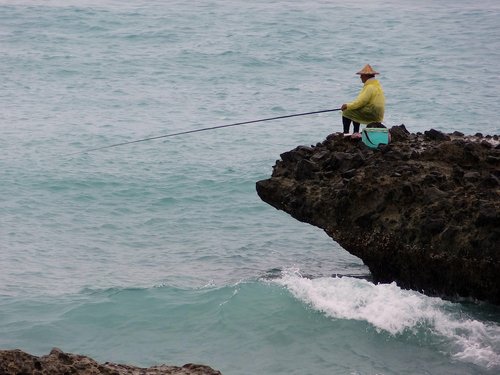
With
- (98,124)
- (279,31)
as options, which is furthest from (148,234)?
(279,31)

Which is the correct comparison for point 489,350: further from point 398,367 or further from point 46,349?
point 46,349

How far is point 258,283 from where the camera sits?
13.1 metres

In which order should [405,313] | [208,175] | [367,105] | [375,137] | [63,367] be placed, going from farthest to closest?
[208,175]
[367,105]
[375,137]
[405,313]
[63,367]

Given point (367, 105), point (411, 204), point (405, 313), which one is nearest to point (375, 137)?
point (367, 105)

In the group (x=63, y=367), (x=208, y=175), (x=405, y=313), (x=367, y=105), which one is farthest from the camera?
(x=208, y=175)

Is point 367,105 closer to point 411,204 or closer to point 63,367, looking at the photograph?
point 411,204

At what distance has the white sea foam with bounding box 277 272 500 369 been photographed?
1029 centimetres

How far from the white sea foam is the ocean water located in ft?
0.07

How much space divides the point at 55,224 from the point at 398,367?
765 cm

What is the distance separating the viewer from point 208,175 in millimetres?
19859

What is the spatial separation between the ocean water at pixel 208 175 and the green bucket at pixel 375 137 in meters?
1.36

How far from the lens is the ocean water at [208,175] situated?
11141 mm

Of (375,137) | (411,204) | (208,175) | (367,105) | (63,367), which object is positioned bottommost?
(208,175)

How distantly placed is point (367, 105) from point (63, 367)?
5.47 meters
